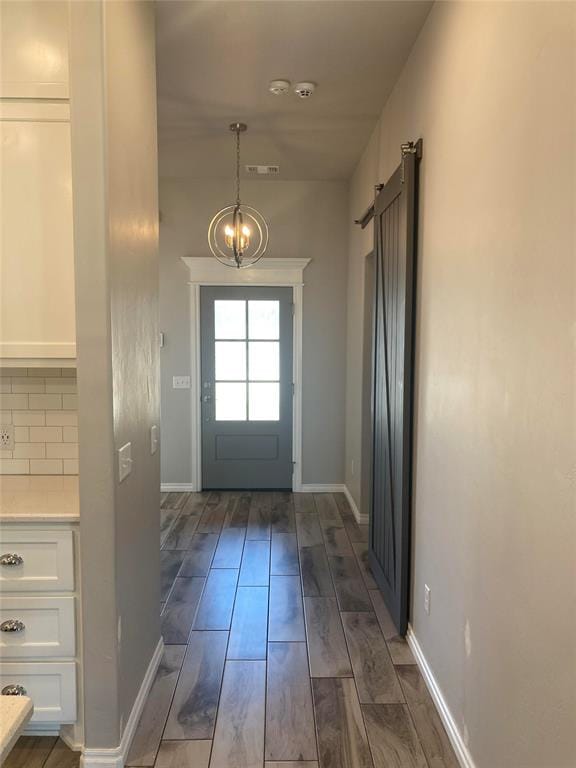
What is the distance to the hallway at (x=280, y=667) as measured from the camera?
6.39 feet

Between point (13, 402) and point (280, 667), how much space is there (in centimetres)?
174

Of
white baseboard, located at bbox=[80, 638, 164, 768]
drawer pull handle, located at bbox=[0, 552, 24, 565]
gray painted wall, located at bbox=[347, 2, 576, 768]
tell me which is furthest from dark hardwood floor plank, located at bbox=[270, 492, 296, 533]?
drawer pull handle, located at bbox=[0, 552, 24, 565]

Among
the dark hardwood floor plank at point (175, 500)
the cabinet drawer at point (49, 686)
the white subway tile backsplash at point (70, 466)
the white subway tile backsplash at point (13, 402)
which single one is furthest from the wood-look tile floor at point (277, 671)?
the white subway tile backsplash at point (13, 402)

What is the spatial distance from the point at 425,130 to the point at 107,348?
5.83ft

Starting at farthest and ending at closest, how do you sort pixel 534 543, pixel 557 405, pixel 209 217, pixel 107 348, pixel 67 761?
pixel 209 217
pixel 67 761
pixel 107 348
pixel 534 543
pixel 557 405

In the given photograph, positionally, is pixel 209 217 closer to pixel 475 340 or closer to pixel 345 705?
pixel 475 340

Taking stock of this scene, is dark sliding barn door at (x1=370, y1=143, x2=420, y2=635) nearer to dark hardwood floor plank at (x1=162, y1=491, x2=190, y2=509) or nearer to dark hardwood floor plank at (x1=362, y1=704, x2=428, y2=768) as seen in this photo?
dark hardwood floor plank at (x1=362, y1=704, x2=428, y2=768)

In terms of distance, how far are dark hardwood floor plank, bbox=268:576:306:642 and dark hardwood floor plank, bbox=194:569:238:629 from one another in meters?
0.24

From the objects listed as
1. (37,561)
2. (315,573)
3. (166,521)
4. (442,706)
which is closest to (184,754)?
(37,561)

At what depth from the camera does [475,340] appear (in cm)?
181

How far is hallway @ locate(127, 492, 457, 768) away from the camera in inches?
76.7

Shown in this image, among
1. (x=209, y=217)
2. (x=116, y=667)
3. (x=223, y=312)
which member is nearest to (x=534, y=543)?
(x=116, y=667)

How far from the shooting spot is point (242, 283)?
16.7 ft

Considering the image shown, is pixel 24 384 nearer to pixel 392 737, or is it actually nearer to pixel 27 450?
pixel 27 450
